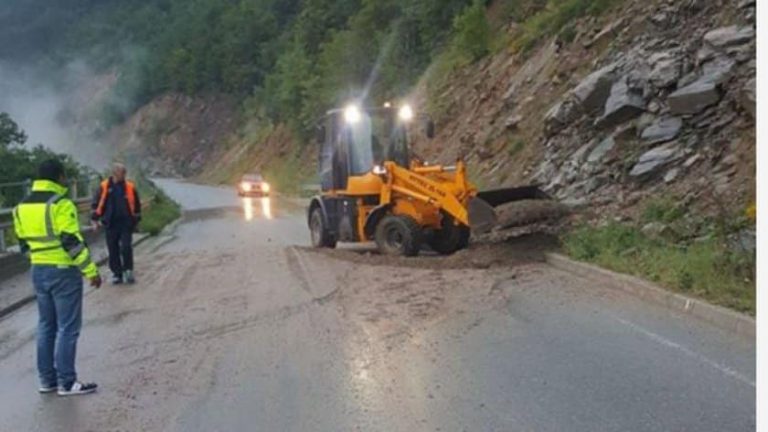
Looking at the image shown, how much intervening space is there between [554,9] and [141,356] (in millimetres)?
23752

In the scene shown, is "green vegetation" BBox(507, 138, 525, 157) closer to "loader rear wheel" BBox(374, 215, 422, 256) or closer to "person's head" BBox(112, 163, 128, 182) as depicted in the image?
"loader rear wheel" BBox(374, 215, 422, 256)

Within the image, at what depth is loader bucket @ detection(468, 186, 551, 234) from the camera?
15.2m

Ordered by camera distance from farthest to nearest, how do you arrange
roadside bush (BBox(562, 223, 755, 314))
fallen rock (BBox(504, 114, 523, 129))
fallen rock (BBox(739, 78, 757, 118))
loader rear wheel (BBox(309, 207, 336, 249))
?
1. fallen rock (BBox(504, 114, 523, 129))
2. loader rear wheel (BBox(309, 207, 336, 249))
3. fallen rock (BBox(739, 78, 757, 118))
4. roadside bush (BBox(562, 223, 755, 314))

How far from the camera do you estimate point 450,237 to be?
1619 cm

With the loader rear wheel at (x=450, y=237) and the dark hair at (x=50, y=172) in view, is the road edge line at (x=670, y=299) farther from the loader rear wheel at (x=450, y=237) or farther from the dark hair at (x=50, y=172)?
the dark hair at (x=50, y=172)

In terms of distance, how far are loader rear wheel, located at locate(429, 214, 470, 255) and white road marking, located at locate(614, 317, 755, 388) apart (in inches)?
267

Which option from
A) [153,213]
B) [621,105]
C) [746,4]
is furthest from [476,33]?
[746,4]

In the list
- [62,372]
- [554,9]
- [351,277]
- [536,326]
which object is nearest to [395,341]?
[536,326]

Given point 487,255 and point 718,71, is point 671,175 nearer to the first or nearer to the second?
point 718,71

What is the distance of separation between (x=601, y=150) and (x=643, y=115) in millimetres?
1146

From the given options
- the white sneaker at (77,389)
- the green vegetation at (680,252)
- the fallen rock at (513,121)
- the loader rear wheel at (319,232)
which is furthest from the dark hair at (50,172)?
the fallen rock at (513,121)

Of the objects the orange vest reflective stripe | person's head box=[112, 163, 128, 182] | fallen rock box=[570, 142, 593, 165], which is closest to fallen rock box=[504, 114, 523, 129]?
fallen rock box=[570, 142, 593, 165]

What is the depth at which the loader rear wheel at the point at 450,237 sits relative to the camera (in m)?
16.1

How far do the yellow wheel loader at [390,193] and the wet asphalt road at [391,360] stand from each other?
2695mm
